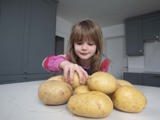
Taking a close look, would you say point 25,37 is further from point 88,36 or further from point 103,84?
point 103,84

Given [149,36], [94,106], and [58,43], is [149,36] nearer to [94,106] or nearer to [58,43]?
[58,43]

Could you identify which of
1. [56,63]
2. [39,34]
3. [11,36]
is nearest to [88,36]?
[56,63]

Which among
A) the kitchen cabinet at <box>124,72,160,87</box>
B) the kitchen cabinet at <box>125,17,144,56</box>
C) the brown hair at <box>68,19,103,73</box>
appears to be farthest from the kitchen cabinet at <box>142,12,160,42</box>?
the brown hair at <box>68,19,103,73</box>

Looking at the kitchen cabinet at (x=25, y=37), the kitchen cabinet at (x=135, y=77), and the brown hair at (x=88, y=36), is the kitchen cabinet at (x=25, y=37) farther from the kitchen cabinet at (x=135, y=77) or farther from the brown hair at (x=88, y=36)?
the kitchen cabinet at (x=135, y=77)

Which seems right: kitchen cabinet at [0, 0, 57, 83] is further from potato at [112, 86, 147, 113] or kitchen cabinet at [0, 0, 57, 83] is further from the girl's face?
potato at [112, 86, 147, 113]

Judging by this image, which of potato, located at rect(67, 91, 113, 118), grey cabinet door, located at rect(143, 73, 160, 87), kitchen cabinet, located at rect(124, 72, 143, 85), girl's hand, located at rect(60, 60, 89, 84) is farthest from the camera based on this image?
kitchen cabinet, located at rect(124, 72, 143, 85)

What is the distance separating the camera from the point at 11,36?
5.09 feet

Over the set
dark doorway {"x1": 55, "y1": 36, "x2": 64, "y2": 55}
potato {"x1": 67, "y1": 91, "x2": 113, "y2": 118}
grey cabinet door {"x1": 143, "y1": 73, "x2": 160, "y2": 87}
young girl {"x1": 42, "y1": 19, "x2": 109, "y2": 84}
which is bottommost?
grey cabinet door {"x1": 143, "y1": 73, "x2": 160, "y2": 87}

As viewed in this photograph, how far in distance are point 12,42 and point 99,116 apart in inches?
63.5

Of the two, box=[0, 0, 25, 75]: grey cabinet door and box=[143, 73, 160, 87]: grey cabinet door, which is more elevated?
box=[0, 0, 25, 75]: grey cabinet door

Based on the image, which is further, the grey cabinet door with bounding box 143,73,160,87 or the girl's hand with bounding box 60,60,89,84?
the grey cabinet door with bounding box 143,73,160,87

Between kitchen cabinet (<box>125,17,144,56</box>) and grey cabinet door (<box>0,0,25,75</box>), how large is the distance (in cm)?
248

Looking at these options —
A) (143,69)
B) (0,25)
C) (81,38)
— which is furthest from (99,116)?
(143,69)

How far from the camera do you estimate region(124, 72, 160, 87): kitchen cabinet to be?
2523mm
